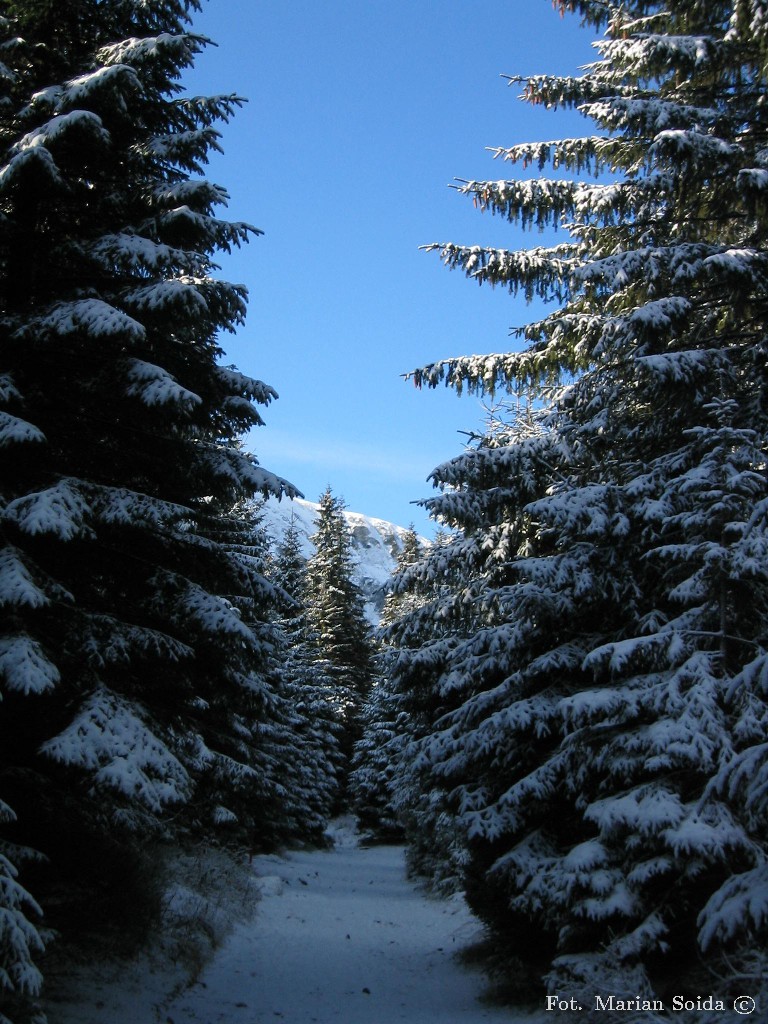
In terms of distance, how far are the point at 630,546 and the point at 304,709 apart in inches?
905

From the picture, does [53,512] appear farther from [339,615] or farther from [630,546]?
[339,615]

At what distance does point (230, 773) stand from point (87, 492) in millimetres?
5112

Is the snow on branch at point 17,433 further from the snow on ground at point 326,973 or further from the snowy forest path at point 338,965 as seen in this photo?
the snowy forest path at point 338,965

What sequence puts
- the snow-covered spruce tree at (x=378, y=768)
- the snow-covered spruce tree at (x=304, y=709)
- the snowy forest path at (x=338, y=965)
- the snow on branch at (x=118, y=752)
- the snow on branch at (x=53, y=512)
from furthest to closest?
the snow-covered spruce tree at (x=378, y=768), the snow-covered spruce tree at (x=304, y=709), the snowy forest path at (x=338, y=965), the snow on branch at (x=53, y=512), the snow on branch at (x=118, y=752)

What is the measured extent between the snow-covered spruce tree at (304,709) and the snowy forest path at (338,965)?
6.38 meters

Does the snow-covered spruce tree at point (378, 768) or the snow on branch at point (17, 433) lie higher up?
the snow on branch at point (17, 433)

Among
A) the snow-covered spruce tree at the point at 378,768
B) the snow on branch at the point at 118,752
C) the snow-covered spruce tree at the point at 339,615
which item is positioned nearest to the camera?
the snow on branch at the point at 118,752

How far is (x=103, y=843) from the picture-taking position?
25.7 ft

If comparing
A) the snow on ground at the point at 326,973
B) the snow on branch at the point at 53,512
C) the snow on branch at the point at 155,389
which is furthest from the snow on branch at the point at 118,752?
the snow on branch at the point at 155,389

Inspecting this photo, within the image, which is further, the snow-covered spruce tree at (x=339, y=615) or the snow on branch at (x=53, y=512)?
the snow-covered spruce tree at (x=339, y=615)

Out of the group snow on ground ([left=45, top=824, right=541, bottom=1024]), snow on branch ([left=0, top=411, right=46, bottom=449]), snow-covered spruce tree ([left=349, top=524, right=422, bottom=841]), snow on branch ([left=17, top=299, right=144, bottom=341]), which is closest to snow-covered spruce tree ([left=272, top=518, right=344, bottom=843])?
snow-covered spruce tree ([left=349, top=524, right=422, bottom=841])

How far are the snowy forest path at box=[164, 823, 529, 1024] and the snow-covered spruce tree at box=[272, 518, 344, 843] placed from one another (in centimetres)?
638

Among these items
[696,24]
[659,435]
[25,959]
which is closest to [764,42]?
[696,24]

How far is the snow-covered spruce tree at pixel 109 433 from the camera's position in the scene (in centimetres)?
682
